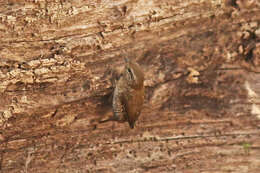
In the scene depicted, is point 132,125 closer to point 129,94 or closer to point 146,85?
point 129,94

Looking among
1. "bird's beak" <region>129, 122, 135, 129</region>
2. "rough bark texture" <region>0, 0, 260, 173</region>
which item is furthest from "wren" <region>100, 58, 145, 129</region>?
"rough bark texture" <region>0, 0, 260, 173</region>

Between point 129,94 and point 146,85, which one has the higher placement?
point 146,85

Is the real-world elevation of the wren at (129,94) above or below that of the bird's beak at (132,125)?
above

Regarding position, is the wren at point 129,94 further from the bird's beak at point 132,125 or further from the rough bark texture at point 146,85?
the rough bark texture at point 146,85

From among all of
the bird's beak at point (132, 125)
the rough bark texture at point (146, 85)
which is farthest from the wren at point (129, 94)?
the rough bark texture at point (146, 85)

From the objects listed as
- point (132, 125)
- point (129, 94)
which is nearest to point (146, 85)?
point (129, 94)
